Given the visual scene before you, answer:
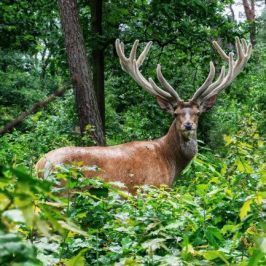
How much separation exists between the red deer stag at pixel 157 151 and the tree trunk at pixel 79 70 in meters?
0.61

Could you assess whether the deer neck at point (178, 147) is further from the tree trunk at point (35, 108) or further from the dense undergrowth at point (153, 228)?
the tree trunk at point (35, 108)

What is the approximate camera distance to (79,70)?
9305 millimetres

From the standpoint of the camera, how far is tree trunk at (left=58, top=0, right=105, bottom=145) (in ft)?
30.5

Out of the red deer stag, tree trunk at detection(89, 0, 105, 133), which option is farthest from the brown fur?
tree trunk at detection(89, 0, 105, 133)

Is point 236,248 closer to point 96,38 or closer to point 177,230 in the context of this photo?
point 177,230

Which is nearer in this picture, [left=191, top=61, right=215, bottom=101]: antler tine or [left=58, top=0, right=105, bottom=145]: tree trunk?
[left=191, top=61, right=215, bottom=101]: antler tine

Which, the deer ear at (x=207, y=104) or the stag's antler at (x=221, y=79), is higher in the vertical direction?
the stag's antler at (x=221, y=79)

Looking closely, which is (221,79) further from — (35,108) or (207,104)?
(35,108)

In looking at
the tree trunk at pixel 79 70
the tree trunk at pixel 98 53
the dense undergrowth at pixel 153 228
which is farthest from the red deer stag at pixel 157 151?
the dense undergrowth at pixel 153 228

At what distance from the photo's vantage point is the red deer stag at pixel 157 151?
7.19 meters

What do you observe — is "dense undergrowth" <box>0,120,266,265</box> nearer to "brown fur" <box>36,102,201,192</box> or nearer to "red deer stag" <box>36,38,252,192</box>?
"brown fur" <box>36,102,201,192</box>

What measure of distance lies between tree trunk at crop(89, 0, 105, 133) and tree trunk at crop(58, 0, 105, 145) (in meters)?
1.74

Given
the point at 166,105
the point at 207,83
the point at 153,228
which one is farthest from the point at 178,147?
the point at 153,228

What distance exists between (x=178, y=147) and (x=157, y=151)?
44 centimetres
